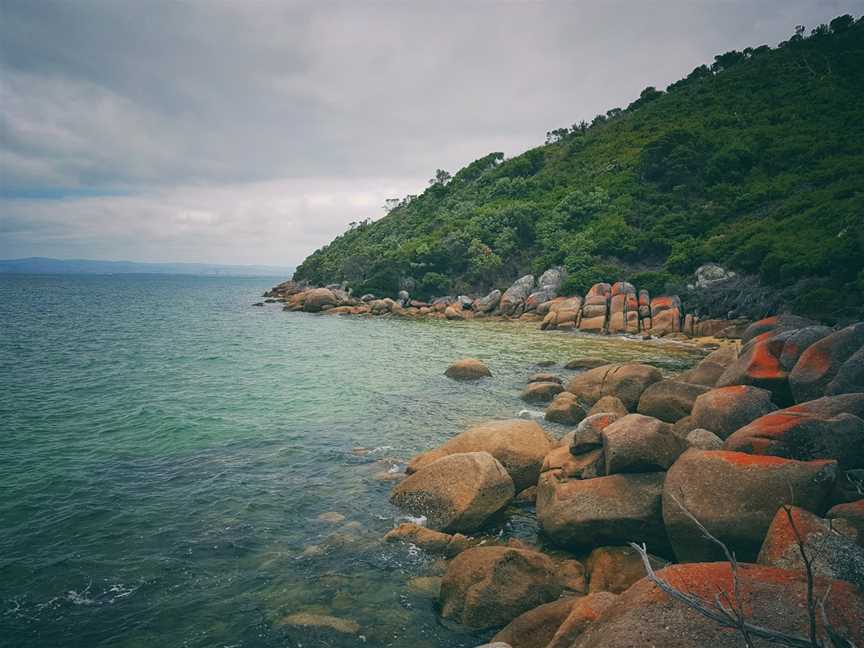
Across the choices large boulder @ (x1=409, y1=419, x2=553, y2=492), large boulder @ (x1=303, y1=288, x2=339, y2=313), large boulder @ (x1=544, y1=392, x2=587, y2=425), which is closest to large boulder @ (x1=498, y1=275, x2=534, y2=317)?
large boulder @ (x1=303, y1=288, x2=339, y2=313)

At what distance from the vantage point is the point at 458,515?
28.2 feet

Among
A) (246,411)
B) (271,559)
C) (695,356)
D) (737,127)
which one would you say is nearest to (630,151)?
(737,127)

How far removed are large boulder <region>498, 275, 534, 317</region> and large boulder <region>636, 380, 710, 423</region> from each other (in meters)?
32.0

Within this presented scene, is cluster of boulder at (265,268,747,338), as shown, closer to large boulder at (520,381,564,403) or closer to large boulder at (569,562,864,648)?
large boulder at (520,381,564,403)

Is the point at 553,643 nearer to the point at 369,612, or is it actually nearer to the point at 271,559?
the point at 369,612

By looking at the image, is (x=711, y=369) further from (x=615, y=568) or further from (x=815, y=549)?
(x=815, y=549)

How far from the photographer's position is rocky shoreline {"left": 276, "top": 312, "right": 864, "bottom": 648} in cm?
409

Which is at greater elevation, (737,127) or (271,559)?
(737,127)

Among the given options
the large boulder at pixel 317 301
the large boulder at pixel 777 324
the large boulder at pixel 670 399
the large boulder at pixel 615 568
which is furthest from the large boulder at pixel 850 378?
the large boulder at pixel 317 301

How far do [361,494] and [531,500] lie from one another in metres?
3.76

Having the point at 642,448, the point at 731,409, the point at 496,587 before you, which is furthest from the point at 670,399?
the point at 496,587

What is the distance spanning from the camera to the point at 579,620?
4.96m

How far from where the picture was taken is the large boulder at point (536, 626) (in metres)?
5.56

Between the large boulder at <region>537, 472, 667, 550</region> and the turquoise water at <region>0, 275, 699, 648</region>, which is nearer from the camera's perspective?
the turquoise water at <region>0, 275, 699, 648</region>
